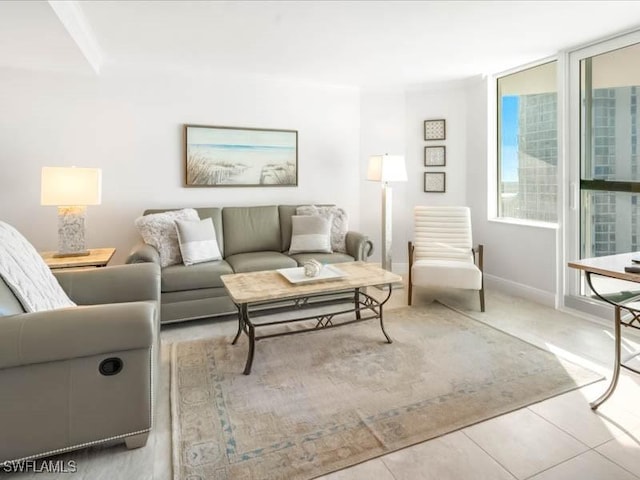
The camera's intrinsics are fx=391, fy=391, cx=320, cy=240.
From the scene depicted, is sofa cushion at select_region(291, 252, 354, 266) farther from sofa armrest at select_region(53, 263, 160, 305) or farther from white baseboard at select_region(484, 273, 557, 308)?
white baseboard at select_region(484, 273, 557, 308)

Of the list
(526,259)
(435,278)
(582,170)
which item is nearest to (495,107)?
(582,170)

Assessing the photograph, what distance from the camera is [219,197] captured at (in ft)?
14.1

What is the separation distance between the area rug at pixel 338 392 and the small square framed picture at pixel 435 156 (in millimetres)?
2374

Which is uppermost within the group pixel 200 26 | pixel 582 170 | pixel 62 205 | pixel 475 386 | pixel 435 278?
pixel 200 26

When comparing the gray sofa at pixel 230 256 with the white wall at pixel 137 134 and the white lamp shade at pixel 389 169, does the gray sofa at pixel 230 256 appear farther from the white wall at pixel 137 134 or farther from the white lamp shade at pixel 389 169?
the white lamp shade at pixel 389 169

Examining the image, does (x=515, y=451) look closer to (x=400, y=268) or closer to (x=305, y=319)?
(x=305, y=319)

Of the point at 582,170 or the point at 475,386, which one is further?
the point at 582,170

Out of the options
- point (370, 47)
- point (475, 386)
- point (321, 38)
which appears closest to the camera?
point (475, 386)

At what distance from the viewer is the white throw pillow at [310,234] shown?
13.0 ft

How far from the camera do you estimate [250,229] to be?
13.5 feet

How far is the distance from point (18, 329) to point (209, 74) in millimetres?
3386

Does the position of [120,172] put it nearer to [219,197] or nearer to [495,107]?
[219,197]

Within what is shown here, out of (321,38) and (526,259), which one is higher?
(321,38)
